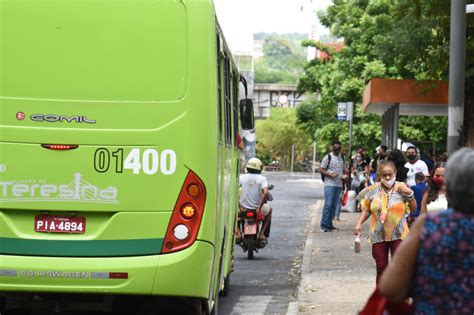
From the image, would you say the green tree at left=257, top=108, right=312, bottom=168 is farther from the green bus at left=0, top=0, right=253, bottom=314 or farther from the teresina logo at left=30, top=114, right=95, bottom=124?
the teresina logo at left=30, top=114, right=95, bottom=124

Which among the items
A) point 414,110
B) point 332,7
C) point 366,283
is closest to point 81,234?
point 366,283

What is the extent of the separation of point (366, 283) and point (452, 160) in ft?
27.3

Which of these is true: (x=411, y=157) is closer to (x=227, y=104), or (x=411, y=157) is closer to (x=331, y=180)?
(x=331, y=180)

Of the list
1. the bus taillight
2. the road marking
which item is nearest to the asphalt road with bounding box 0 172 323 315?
the road marking

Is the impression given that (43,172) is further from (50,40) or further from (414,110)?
(414,110)

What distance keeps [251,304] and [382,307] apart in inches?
275

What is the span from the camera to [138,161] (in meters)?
7.86

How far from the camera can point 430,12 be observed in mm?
18859

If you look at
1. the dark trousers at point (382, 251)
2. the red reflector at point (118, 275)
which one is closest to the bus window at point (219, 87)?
the red reflector at point (118, 275)

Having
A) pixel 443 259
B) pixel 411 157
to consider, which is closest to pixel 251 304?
pixel 411 157

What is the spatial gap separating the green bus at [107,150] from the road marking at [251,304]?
2971 mm

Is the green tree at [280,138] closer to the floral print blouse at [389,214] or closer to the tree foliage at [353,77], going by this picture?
the tree foliage at [353,77]

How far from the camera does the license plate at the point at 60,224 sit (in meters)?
7.84

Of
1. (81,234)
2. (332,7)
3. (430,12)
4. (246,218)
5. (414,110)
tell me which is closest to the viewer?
(81,234)
